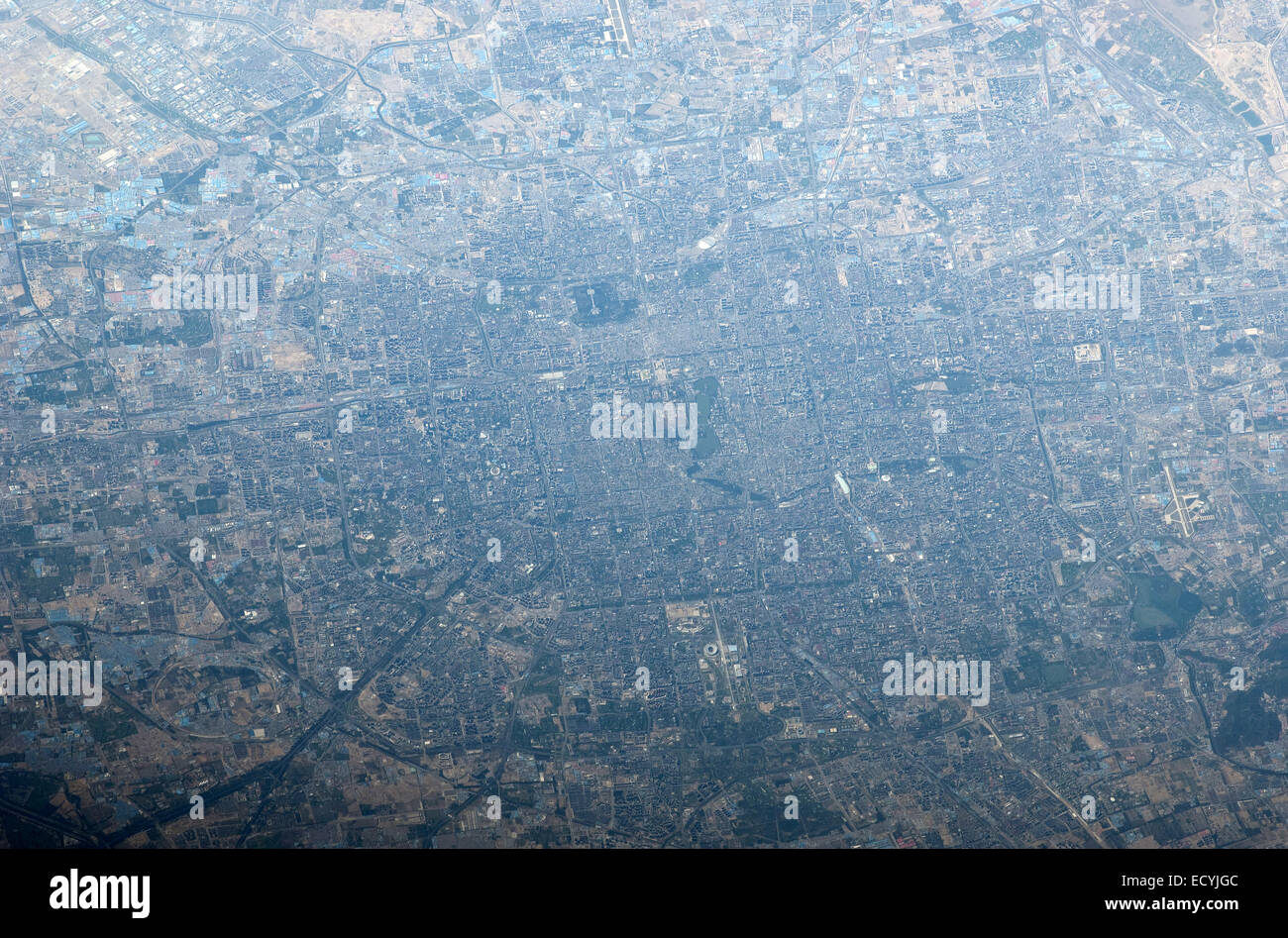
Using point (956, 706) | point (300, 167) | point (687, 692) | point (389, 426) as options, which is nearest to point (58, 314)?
point (300, 167)

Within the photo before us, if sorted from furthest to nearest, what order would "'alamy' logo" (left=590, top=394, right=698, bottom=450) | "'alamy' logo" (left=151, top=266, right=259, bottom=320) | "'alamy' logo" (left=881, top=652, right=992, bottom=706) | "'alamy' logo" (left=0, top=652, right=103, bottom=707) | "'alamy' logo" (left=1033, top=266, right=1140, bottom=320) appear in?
"'alamy' logo" (left=1033, top=266, right=1140, bottom=320) < "'alamy' logo" (left=151, top=266, right=259, bottom=320) < "'alamy' logo" (left=590, top=394, right=698, bottom=450) < "'alamy' logo" (left=881, top=652, right=992, bottom=706) < "'alamy' logo" (left=0, top=652, right=103, bottom=707)

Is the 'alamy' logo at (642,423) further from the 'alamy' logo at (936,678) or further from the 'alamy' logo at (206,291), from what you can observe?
the 'alamy' logo at (206,291)

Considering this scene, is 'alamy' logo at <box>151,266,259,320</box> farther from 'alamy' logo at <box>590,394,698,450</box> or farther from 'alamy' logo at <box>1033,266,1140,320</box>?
'alamy' logo at <box>1033,266,1140,320</box>

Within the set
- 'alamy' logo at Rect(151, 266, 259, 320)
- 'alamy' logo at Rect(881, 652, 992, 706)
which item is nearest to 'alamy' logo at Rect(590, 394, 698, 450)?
'alamy' logo at Rect(881, 652, 992, 706)

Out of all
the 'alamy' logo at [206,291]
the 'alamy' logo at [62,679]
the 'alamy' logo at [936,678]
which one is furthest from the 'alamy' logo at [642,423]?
the 'alamy' logo at [62,679]

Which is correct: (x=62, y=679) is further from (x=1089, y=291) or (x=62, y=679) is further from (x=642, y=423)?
(x=1089, y=291)

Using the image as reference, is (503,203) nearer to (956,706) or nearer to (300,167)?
(300,167)
